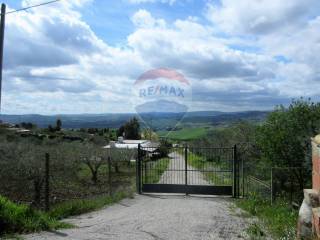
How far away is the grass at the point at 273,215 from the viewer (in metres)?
9.66

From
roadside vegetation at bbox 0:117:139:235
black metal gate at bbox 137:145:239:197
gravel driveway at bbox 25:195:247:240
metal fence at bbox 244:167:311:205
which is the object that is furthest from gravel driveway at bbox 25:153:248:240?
black metal gate at bbox 137:145:239:197

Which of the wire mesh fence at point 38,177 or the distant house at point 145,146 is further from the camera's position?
the distant house at point 145,146

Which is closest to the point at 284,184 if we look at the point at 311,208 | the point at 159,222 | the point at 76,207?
the point at 159,222

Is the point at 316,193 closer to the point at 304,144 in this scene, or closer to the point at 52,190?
the point at 304,144

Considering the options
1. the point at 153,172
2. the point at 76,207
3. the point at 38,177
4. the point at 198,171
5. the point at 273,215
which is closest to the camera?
the point at 273,215

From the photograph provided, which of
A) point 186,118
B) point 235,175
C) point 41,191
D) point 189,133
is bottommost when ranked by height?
point 41,191

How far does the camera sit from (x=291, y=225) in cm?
1031

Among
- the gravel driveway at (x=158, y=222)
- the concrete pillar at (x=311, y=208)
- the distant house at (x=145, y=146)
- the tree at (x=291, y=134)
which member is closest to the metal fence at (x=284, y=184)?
the tree at (x=291, y=134)

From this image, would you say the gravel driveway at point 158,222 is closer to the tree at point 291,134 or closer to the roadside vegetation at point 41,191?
the roadside vegetation at point 41,191

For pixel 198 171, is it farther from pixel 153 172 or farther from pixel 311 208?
pixel 311 208

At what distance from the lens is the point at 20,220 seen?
30.1 ft

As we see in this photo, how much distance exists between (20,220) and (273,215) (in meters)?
6.94

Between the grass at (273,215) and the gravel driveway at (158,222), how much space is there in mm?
603

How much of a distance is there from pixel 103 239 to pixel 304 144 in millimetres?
10398
